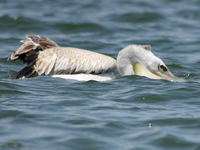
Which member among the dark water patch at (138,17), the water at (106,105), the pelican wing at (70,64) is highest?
the dark water patch at (138,17)

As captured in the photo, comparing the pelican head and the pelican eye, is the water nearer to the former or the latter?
the pelican head

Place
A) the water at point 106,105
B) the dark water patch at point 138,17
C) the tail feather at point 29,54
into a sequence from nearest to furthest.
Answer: the water at point 106,105, the tail feather at point 29,54, the dark water patch at point 138,17

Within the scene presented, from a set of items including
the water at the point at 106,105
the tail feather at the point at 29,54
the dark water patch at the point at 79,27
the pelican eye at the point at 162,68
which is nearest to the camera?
the water at the point at 106,105

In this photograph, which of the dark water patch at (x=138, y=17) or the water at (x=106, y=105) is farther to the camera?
the dark water patch at (x=138, y=17)

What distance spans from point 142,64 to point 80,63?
40.3 inches

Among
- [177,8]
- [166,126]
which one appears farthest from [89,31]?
[166,126]

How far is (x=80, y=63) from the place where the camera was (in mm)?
7023

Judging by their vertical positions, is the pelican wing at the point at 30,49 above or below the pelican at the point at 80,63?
above

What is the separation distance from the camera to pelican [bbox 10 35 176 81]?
23.0 feet

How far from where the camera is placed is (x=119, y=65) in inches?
281

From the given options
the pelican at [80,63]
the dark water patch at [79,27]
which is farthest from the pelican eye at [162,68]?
the dark water patch at [79,27]

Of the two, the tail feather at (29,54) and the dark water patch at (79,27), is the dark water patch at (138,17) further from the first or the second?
the tail feather at (29,54)

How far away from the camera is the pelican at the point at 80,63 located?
7.00 metres

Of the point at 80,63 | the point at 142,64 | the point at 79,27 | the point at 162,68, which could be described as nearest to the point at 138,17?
the point at 79,27
